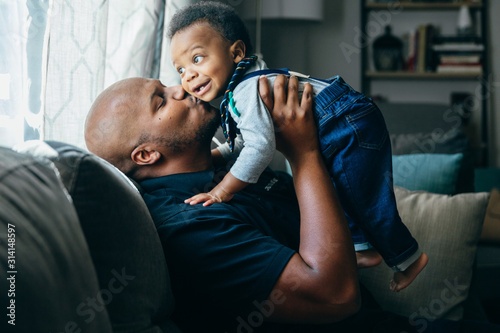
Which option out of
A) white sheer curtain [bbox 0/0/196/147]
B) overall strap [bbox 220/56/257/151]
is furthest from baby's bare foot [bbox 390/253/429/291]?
white sheer curtain [bbox 0/0/196/147]

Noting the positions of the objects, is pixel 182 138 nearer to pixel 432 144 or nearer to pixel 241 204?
pixel 241 204

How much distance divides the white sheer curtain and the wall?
2526 millimetres

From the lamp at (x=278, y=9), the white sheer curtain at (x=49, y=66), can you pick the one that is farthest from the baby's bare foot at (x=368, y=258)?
the lamp at (x=278, y=9)

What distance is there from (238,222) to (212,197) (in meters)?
0.08

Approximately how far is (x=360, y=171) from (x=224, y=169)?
16.5 inches

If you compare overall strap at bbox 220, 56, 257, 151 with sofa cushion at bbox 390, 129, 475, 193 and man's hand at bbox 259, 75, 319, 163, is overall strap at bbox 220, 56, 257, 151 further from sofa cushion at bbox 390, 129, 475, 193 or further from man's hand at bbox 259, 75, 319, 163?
sofa cushion at bbox 390, 129, 475, 193

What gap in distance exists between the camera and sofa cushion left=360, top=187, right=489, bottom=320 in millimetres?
1310

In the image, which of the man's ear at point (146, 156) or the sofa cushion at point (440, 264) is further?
the sofa cushion at point (440, 264)

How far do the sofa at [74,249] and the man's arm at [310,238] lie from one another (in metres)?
0.24

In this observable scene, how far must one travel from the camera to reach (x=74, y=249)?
21.5 inches

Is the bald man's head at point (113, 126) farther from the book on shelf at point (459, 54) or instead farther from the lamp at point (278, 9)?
the book on shelf at point (459, 54)

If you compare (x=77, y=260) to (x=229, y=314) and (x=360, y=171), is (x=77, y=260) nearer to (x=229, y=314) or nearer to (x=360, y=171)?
(x=229, y=314)

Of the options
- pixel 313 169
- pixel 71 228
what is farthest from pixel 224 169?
pixel 71 228

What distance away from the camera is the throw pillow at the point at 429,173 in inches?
67.1
